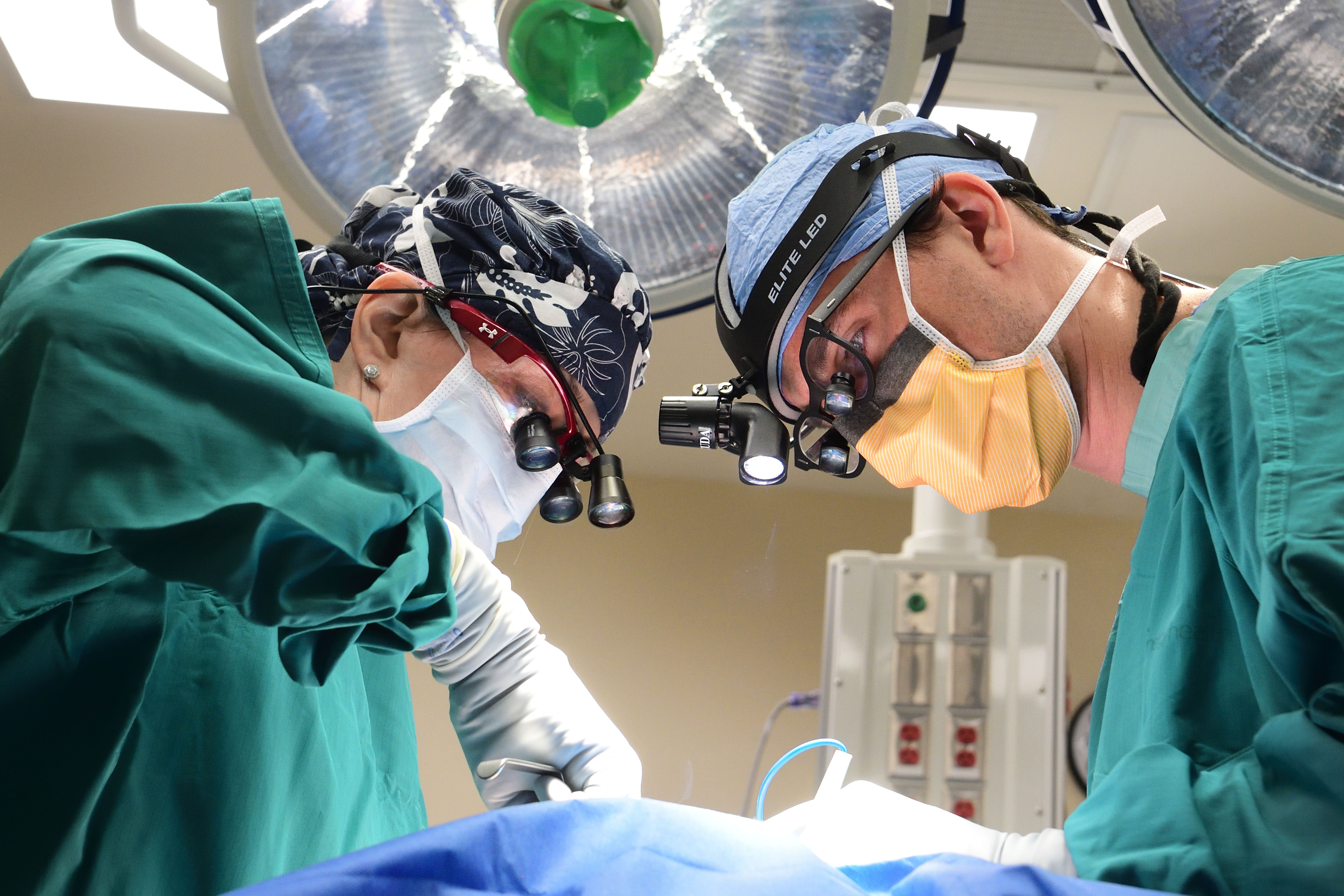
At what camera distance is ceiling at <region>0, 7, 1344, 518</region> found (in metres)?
1.98

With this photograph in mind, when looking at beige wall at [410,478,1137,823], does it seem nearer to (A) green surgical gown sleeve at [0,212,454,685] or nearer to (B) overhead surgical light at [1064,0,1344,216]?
(B) overhead surgical light at [1064,0,1344,216]

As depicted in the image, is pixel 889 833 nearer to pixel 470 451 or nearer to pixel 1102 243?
pixel 470 451

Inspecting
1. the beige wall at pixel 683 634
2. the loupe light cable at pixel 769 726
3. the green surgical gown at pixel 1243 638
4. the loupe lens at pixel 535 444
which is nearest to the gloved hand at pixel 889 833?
the green surgical gown at pixel 1243 638

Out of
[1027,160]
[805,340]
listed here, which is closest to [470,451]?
[805,340]

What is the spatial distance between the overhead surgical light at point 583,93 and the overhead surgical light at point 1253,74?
0.24 meters

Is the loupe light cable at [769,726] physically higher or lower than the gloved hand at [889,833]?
lower

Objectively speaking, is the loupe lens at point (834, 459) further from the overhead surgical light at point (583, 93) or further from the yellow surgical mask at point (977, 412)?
the overhead surgical light at point (583, 93)

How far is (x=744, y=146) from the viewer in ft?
5.31

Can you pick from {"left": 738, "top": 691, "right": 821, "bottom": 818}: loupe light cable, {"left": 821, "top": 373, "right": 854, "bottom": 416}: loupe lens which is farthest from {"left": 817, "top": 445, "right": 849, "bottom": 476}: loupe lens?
{"left": 738, "top": 691, "right": 821, "bottom": 818}: loupe light cable

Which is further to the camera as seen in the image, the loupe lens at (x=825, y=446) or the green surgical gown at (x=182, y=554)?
the loupe lens at (x=825, y=446)

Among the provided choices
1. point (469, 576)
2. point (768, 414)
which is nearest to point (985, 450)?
point (768, 414)

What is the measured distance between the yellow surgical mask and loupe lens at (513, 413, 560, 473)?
384 millimetres

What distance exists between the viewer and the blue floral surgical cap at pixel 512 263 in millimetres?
1465

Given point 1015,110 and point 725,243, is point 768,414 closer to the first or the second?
point 725,243
